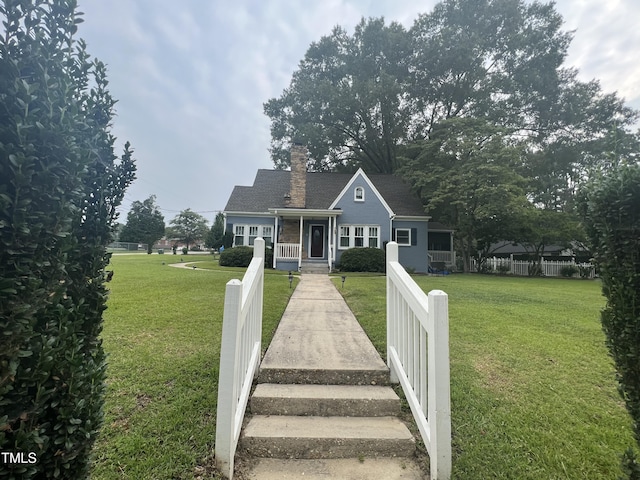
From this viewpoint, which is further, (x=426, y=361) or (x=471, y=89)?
(x=471, y=89)

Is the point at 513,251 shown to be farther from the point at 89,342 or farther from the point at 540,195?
the point at 89,342

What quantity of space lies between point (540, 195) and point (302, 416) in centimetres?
2617

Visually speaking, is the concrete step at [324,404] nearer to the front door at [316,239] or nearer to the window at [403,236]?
the front door at [316,239]

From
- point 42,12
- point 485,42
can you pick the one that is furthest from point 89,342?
point 485,42

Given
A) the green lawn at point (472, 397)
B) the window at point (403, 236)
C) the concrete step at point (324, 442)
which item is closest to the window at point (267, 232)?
the window at point (403, 236)

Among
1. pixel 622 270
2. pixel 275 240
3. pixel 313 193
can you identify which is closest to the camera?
pixel 622 270

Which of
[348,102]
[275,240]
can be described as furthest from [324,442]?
[348,102]

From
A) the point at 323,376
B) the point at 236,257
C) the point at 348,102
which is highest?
the point at 348,102

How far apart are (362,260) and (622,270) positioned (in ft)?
45.5

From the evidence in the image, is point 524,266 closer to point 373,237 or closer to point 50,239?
point 373,237

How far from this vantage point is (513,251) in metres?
29.0

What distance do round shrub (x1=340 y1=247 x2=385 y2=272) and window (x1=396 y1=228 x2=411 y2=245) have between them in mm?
2949

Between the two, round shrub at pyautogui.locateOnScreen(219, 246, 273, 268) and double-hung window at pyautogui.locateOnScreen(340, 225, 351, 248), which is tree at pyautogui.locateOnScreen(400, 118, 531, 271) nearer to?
double-hung window at pyautogui.locateOnScreen(340, 225, 351, 248)

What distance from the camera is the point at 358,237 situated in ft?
56.0
